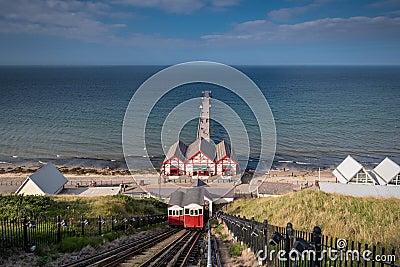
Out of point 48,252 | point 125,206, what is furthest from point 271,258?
point 125,206

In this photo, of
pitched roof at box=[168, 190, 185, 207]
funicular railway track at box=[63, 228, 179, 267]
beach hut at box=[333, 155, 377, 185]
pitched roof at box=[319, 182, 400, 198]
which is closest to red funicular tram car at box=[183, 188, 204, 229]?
pitched roof at box=[168, 190, 185, 207]

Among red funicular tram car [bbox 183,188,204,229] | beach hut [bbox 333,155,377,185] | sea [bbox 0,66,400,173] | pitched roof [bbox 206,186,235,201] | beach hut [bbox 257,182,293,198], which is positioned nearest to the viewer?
red funicular tram car [bbox 183,188,204,229]

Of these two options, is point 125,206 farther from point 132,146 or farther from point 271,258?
point 132,146

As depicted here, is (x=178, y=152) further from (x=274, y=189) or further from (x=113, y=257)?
(x=113, y=257)

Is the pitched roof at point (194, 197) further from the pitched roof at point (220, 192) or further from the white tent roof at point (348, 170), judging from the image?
the white tent roof at point (348, 170)

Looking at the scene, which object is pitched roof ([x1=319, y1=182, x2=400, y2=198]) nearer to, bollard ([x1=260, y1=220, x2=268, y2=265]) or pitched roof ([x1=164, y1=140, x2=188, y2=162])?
pitched roof ([x1=164, y1=140, x2=188, y2=162])

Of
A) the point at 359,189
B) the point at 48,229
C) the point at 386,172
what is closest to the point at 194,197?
the point at 48,229
